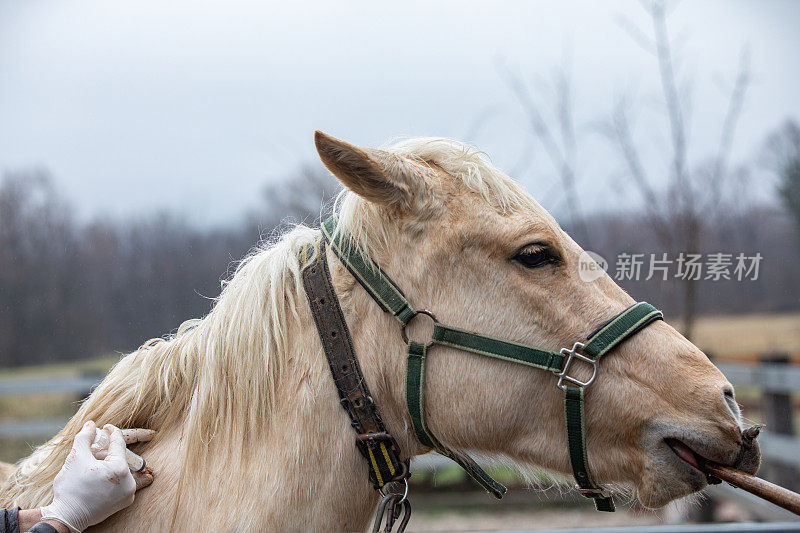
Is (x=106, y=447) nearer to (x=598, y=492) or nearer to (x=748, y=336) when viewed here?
(x=598, y=492)

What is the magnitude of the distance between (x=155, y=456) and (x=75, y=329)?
277 centimetres

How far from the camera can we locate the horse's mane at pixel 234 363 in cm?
158

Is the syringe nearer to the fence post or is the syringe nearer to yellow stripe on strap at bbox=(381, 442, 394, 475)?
yellow stripe on strap at bbox=(381, 442, 394, 475)

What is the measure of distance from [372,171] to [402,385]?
23.8 inches

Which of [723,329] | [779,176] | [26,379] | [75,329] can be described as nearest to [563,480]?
[723,329]

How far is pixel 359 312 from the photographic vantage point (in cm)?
158

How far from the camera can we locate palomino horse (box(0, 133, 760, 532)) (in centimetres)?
147

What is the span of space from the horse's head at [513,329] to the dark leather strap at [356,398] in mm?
86

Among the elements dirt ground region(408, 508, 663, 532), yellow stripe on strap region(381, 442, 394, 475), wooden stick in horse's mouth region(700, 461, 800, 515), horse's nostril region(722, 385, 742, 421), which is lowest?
dirt ground region(408, 508, 663, 532)

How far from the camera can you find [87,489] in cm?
141

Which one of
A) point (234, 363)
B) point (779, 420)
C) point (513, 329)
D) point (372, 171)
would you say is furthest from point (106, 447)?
point (779, 420)

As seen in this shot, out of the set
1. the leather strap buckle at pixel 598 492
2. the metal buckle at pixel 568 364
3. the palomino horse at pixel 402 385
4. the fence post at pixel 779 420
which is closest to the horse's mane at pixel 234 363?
the palomino horse at pixel 402 385

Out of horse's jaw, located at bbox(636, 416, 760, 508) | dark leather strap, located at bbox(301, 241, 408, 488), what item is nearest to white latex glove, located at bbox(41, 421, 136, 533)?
dark leather strap, located at bbox(301, 241, 408, 488)

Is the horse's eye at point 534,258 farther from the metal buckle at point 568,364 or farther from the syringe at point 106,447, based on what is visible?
the syringe at point 106,447
